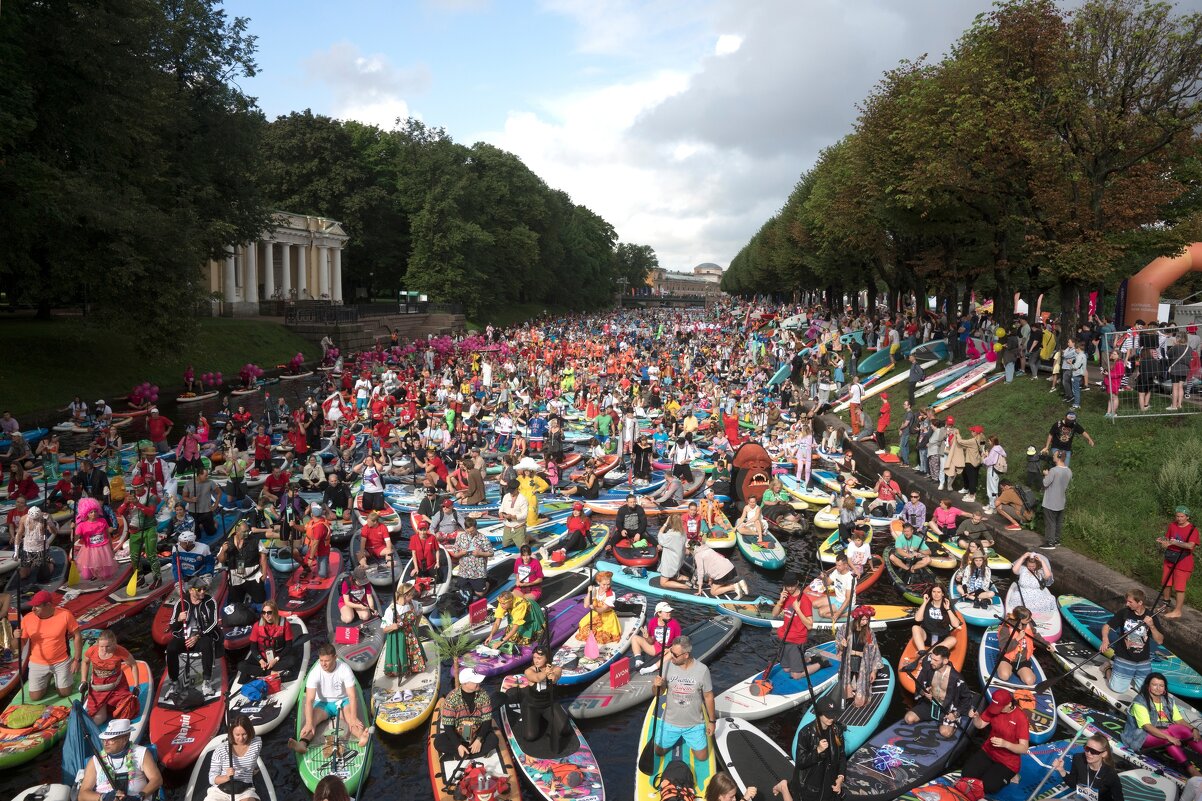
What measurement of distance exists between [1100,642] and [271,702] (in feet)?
38.7

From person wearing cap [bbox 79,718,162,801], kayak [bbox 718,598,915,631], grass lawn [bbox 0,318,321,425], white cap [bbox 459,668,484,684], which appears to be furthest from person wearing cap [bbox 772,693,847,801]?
grass lawn [bbox 0,318,321,425]

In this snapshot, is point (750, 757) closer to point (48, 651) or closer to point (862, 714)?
point (862, 714)

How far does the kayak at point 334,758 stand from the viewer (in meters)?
8.52

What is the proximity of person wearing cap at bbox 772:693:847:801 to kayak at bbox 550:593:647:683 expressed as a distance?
3.45 m

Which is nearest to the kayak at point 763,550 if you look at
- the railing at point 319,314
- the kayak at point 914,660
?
the kayak at point 914,660

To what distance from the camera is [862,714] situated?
389 inches

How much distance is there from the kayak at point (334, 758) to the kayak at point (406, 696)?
613mm

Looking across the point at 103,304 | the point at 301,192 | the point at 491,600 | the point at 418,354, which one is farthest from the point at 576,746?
the point at 301,192

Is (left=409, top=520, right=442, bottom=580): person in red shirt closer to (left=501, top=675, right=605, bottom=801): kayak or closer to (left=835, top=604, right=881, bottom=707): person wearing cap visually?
(left=501, top=675, right=605, bottom=801): kayak

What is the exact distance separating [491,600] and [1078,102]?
805 inches

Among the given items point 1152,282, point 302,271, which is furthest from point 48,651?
point 302,271

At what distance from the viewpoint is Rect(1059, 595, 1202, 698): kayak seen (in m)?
10.6

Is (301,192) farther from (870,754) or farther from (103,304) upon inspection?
(870,754)

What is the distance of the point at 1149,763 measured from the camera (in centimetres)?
884
